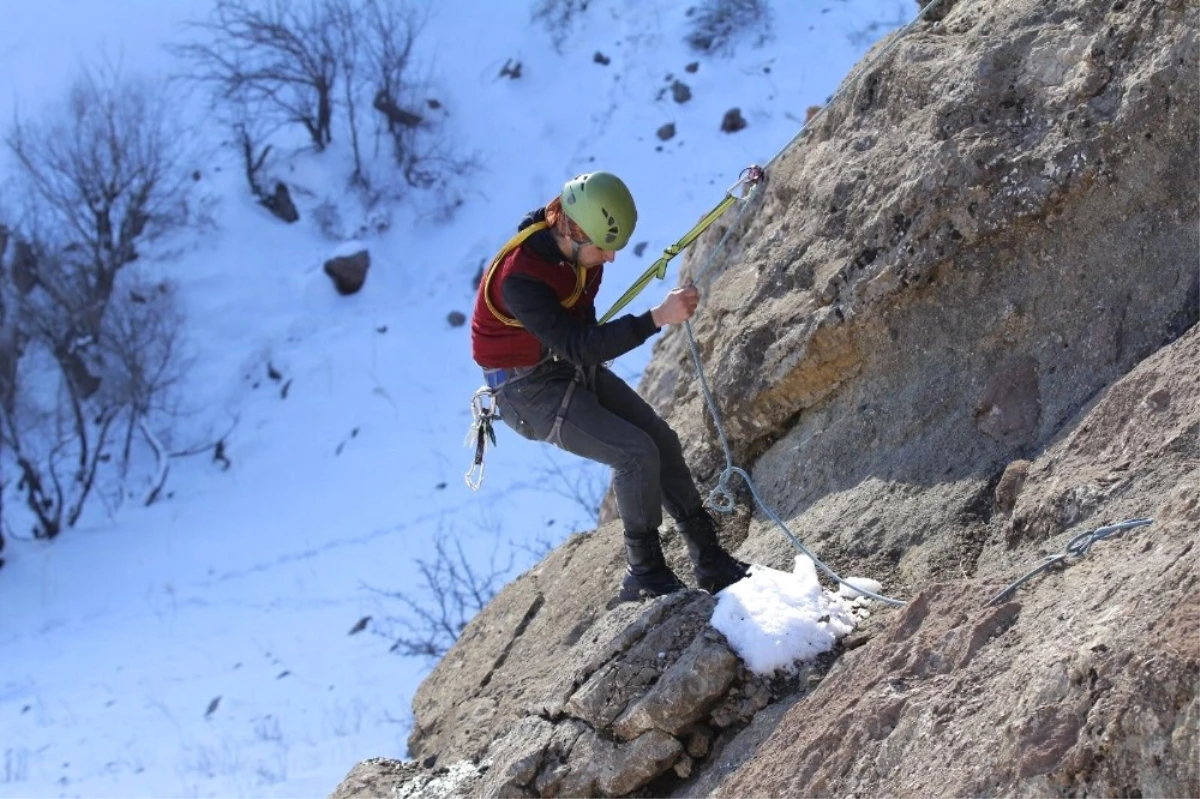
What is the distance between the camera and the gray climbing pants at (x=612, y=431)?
4141 mm

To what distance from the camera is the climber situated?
12.9ft

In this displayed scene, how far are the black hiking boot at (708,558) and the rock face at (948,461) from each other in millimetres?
202

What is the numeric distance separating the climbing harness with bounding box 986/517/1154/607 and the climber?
1270 mm

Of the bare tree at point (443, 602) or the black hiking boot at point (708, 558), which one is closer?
the black hiking boot at point (708, 558)

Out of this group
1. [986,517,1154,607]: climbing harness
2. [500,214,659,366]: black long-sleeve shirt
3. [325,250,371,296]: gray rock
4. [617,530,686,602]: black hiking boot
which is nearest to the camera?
[986,517,1154,607]: climbing harness

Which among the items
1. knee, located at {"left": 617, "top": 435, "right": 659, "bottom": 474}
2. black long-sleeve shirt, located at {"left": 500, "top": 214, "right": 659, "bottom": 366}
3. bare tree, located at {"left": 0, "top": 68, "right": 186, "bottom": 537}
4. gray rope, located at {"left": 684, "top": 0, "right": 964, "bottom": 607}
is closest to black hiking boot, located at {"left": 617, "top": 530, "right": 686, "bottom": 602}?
knee, located at {"left": 617, "top": 435, "right": 659, "bottom": 474}

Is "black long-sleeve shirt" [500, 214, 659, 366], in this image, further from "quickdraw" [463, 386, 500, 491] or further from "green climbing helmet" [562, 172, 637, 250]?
"quickdraw" [463, 386, 500, 491]

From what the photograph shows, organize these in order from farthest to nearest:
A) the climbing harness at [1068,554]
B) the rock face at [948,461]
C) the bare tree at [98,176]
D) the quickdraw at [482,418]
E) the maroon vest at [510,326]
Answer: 1. the bare tree at [98,176]
2. the quickdraw at [482,418]
3. the maroon vest at [510,326]
4. the climbing harness at [1068,554]
5. the rock face at [948,461]

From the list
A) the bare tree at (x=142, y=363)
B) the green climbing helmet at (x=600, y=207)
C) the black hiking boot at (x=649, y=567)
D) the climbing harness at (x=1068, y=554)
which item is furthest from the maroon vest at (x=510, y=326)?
the bare tree at (x=142, y=363)

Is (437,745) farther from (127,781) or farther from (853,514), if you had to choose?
(127,781)

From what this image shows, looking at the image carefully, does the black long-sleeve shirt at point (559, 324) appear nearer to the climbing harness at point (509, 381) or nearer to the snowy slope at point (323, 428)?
the climbing harness at point (509, 381)

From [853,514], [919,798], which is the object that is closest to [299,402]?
[853,514]

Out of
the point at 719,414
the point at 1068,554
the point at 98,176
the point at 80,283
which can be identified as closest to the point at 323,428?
the point at 80,283

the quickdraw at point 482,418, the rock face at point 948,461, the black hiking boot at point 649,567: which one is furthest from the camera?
the quickdraw at point 482,418
